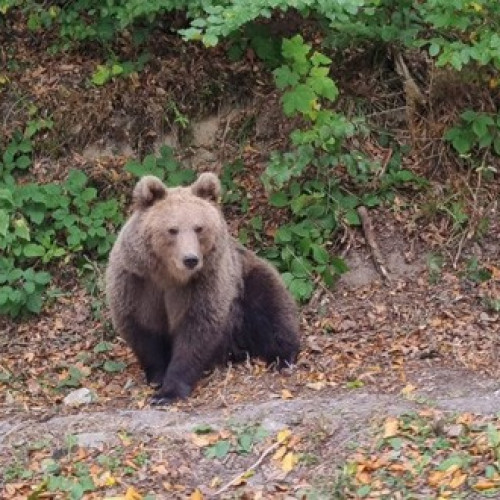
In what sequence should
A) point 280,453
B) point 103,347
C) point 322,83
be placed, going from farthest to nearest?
point 322,83, point 103,347, point 280,453

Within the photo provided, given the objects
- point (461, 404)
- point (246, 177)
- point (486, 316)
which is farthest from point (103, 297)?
point (461, 404)

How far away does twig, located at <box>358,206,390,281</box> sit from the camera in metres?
8.34

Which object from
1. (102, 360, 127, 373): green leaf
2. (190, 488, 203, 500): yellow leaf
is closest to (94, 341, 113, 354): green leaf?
(102, 360, 127, 373): green leaf

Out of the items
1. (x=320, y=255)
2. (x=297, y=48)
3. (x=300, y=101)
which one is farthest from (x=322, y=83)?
(x=320, y=255)

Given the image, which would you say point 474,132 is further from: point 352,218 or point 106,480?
point 106,480

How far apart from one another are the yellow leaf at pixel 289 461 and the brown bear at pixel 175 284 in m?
1.48

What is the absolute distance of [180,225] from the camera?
268 inches

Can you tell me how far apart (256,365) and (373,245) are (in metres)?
1.46

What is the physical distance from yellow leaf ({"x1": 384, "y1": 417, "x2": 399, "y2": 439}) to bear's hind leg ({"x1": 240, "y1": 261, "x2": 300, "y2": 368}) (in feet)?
6.48

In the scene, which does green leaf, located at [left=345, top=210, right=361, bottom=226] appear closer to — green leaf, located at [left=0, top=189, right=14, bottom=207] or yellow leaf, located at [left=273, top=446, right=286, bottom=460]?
green leaf, located at [left=0, top=189, right=14, bottom=207]

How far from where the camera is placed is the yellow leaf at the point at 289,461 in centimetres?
534

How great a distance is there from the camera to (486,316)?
783 cm

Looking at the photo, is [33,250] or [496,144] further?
[496,144]

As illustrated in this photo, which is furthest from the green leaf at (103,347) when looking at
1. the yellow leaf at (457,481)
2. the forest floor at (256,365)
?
the yellow leaf at (457,481)
